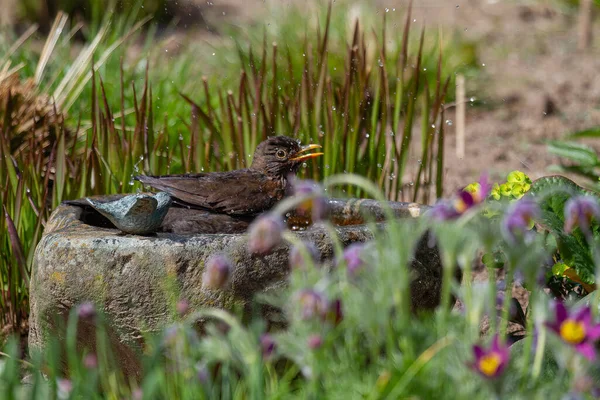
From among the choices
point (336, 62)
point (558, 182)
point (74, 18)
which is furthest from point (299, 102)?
point (74, 18)

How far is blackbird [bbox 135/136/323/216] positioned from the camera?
10.2 feet

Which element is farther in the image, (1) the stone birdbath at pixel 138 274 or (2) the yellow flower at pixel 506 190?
(2) the yellow flower at pixel 506 190

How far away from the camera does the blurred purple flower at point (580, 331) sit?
1.60 meters

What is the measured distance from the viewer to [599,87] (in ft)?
25.5

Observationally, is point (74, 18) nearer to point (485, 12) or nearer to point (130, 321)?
point (485, 12)

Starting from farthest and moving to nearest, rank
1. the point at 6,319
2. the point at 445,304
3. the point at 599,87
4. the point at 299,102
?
the point at 599,87 < the point at 299,102 < the point at 6,319 < the point at 445,304

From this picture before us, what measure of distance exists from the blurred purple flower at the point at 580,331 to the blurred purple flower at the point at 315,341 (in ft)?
1.24

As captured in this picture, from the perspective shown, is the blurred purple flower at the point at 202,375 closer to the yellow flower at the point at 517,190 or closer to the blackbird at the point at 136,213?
the blackbird at the point at 136,213

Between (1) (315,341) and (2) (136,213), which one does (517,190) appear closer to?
(2) (136,213)

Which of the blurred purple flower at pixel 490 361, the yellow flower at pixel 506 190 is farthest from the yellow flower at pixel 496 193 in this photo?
the blurred purple flower at pixel 490 361

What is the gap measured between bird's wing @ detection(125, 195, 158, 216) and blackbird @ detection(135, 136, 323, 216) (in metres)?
0.44

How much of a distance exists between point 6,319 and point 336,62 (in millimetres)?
4071

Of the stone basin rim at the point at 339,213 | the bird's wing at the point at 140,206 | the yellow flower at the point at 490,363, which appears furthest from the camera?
the stone basin rim at the point at 339,213

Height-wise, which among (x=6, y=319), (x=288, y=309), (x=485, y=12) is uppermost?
(x=485, y=12)
